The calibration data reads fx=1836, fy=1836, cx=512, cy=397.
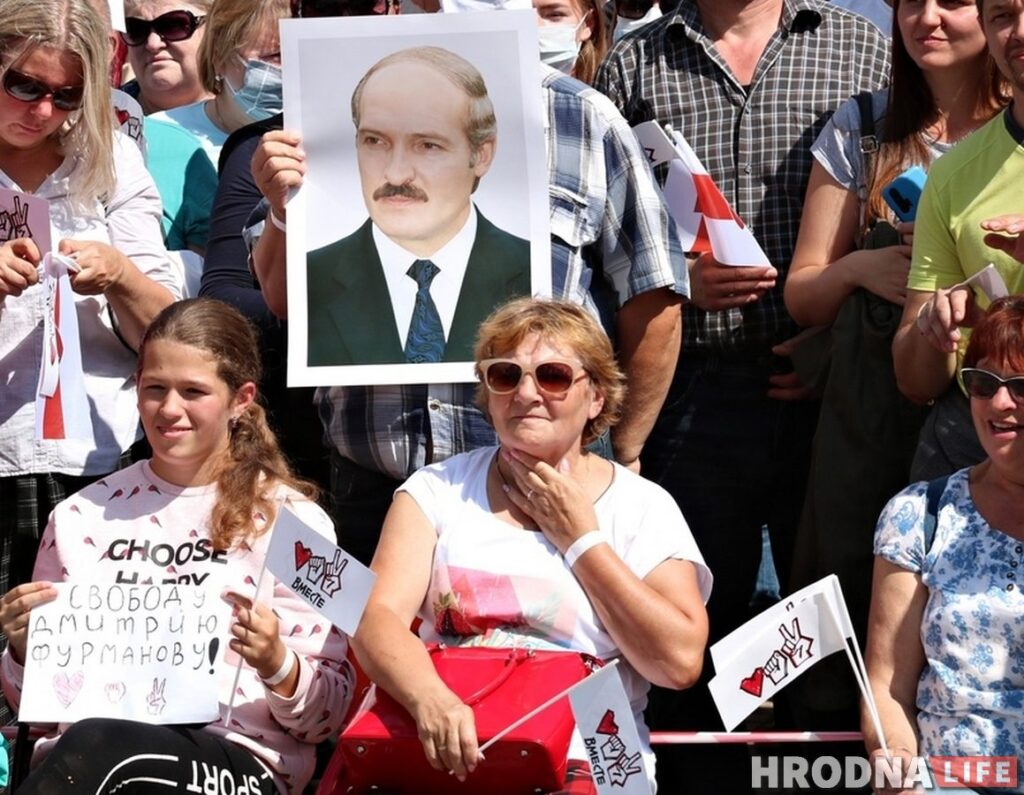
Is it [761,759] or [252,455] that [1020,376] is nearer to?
[761,759]

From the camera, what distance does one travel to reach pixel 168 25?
5.81m

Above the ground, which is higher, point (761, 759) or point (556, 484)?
point (556, 484)

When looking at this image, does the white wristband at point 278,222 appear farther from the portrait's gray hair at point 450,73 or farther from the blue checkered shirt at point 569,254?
the blue checkered shirt at point 569,254

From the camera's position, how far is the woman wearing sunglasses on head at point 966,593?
149 inches

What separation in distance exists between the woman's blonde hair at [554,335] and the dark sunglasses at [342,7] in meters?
0.82

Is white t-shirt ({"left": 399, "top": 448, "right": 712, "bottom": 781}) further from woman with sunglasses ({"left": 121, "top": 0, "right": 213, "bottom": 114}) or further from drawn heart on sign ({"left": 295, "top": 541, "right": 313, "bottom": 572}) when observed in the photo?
woman with sunglasses ({"left": 121, "top": 0, "right": 213, "bottom": 114})

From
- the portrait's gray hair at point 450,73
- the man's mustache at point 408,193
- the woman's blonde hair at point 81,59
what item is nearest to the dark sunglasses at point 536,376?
the man's mustache at point 408,193

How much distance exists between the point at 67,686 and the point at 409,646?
2.40ft

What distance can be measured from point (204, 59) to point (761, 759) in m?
2.48

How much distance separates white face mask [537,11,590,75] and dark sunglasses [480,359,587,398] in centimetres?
121

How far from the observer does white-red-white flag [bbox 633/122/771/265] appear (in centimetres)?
450

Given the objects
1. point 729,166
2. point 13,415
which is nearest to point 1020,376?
point 729,166

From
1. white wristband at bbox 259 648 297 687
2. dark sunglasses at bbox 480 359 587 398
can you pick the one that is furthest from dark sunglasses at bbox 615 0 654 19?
white wristband at bbox 259 648 297 687

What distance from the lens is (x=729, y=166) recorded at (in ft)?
16.0
